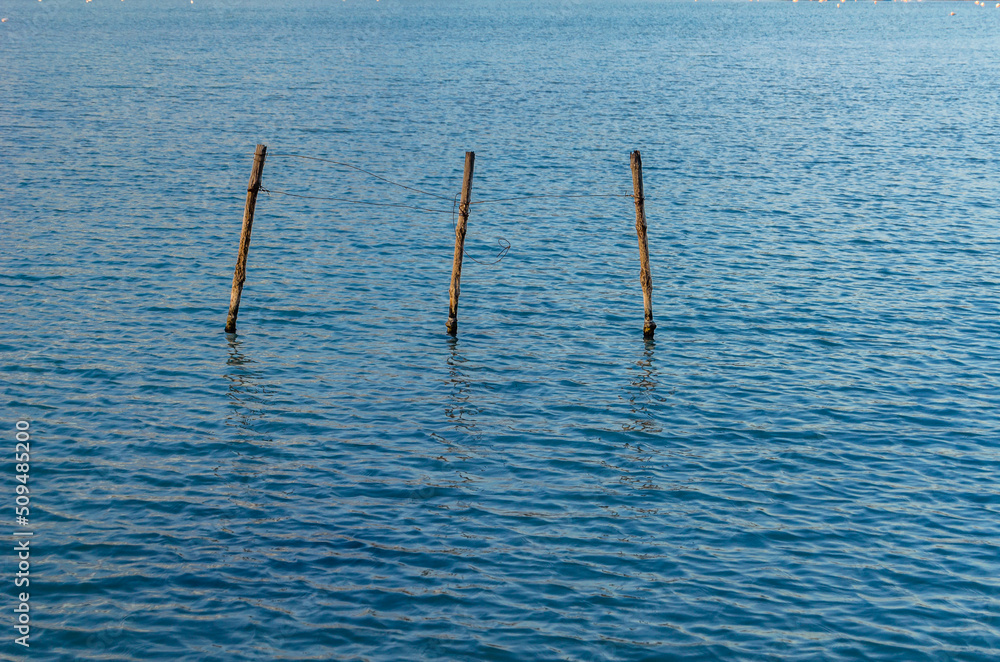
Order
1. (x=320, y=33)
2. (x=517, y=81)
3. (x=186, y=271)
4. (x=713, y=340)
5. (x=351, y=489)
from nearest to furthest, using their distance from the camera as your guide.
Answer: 1. (x=351, y=489)
2. (x=713, y=340)
3. (x=186, y=271)
4. (x=517, y=81)
5. (x=320, y=33)

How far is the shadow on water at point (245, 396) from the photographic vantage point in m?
21.2

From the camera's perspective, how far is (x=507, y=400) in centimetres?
2300

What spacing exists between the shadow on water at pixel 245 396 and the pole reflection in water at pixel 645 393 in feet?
27.8

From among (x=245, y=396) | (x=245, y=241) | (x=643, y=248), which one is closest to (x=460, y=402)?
(x=245, y=396)

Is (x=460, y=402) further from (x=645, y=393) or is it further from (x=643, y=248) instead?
(x=643, y=248)

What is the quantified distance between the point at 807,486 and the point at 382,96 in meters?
62.2

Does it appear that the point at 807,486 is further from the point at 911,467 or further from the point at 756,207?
the point at 756,207

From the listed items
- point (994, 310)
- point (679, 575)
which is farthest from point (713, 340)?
point (679, 575)

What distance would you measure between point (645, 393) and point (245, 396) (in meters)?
9.89

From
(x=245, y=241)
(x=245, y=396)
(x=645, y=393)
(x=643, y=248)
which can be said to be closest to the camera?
(x=245, y=396)

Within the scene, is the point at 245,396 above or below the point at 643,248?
below

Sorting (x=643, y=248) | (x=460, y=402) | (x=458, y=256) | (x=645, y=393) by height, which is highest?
(x=643, y=248)

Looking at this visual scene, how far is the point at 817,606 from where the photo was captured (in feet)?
49.3

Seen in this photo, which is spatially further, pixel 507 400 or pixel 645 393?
pixel 645 393
